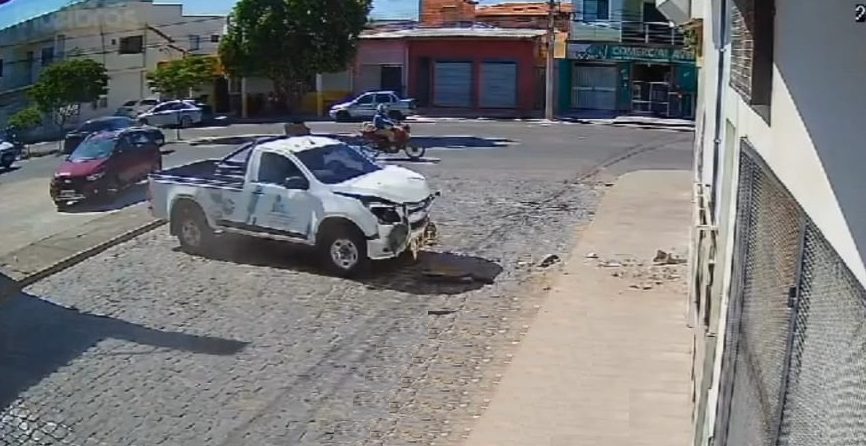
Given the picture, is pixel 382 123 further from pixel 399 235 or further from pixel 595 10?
pixel 595 10

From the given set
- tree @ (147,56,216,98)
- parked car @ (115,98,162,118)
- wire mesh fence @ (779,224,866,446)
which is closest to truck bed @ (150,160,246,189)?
wire mesh fence @ (779,224,866,446)

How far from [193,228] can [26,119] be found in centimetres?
1638

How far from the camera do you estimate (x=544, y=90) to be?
4153 centimetres

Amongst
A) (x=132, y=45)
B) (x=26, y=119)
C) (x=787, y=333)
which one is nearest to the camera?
(x=787, y=333)

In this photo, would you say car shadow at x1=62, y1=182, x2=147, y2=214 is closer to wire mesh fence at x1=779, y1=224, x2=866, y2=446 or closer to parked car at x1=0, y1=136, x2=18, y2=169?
parked car at x1=0, y1=136, x2=18, y2=169

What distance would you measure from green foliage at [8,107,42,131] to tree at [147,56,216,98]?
685 centimetres

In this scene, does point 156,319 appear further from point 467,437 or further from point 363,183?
point 467,437

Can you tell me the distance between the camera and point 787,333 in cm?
358

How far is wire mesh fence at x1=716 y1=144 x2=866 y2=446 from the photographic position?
8.70ft

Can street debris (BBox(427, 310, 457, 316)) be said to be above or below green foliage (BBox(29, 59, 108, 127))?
below

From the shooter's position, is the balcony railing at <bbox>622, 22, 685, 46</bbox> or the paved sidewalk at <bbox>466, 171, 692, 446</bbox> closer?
the paved sidewalk at <bbox>466, 171, 692, 446</bbox>

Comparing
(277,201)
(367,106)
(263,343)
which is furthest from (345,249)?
(367,106)

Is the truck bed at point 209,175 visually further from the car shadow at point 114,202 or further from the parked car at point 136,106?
the parked car at point 136,106

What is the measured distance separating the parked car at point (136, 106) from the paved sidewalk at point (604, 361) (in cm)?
2298
